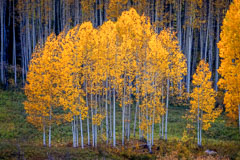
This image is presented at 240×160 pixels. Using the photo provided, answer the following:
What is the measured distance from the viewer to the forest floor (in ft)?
49.2

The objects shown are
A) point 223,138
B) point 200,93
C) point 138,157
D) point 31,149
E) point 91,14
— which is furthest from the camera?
point 91,14

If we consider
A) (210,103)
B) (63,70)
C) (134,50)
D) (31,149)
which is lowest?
(31,149)

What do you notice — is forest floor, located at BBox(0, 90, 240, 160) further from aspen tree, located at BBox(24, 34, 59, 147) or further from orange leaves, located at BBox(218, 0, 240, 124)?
orange leaves, located at BBox(218, 0, 240, 124)

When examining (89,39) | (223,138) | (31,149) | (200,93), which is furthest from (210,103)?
(31,149)

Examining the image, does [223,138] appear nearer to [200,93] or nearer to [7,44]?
[200,93]

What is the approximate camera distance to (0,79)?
31.7 metres

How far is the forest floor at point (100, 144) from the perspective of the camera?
49.2ft

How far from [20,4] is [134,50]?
748 inches

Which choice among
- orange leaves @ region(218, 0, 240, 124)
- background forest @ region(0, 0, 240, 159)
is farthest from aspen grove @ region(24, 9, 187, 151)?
orange leaves @ region(218, 0, 240, 124)

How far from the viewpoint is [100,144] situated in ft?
63.6

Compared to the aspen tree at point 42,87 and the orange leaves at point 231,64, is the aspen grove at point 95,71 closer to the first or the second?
the aspen tree at point 42,87

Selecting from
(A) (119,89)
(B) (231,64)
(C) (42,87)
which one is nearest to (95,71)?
(A) (119,89)

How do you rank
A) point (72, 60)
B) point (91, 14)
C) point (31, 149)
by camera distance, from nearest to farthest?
point (31, 149)
point (72, 60)
point (91, 14)

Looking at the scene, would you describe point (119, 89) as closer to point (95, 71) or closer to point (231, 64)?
point (95, 71)
